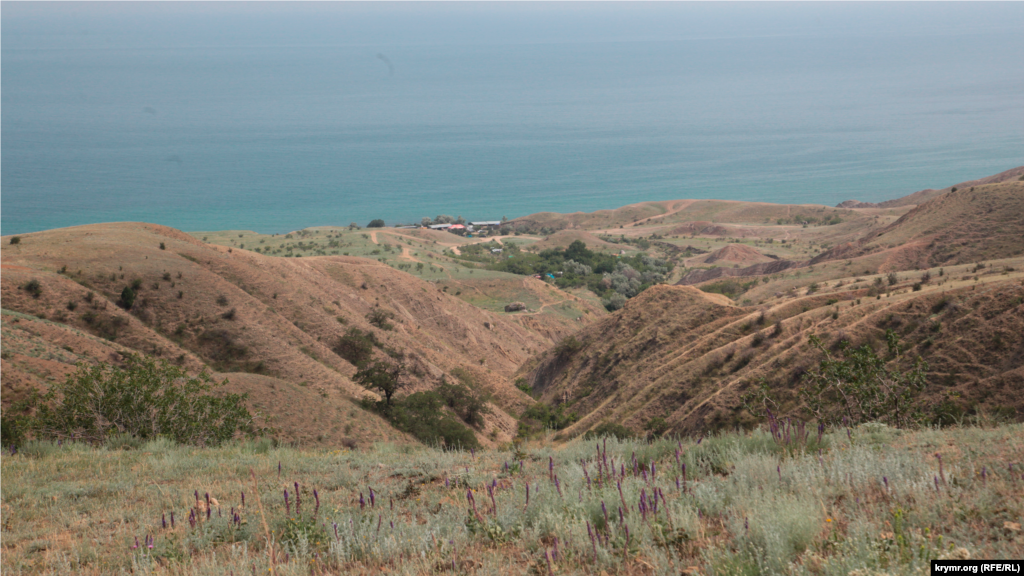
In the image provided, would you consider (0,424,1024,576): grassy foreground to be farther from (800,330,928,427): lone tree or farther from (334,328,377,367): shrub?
(334,328,377,367): shrub

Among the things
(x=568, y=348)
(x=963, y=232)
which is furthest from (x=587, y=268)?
(x=568, y=348)

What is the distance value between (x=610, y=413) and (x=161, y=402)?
1991cm

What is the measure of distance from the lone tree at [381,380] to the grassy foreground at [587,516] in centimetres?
2475

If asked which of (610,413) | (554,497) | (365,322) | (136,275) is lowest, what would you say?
(610,413)

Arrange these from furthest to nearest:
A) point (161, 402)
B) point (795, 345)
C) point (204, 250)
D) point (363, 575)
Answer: point (204, 250)
point (795, 345)
point (161, 402)
point (363, 575)

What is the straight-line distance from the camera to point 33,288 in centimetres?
3031

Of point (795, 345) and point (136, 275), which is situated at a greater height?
point (136, 275)

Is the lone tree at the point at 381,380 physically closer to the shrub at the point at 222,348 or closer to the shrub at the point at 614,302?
the shrub at the point at 222,348

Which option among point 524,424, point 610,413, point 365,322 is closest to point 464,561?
point 610,413

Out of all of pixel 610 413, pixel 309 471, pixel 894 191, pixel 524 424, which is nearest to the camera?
pixel 309 471

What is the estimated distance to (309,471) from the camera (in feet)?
32.3

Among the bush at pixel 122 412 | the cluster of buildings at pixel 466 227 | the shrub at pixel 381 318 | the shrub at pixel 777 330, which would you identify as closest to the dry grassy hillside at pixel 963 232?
the shrub at pixel 777 330

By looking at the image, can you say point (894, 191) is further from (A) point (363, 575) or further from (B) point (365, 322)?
(A) point (363, 575)

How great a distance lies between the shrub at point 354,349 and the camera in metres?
38.9
